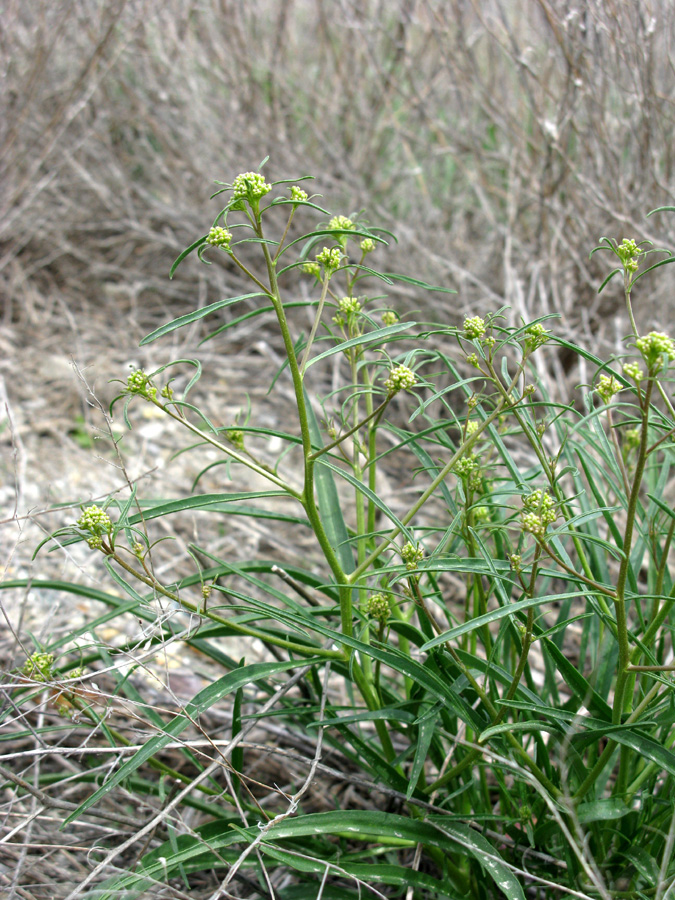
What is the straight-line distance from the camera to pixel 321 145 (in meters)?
3.37

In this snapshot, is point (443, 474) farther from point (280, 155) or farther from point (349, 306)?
point (280, 155)

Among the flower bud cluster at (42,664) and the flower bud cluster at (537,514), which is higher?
the flower bud cluster at (537,514)

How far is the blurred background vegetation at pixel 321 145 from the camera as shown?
2.66 metres

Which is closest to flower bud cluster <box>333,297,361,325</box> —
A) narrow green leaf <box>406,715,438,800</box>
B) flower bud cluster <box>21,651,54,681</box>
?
narrow green leaf <box>406,715,438,800</box>

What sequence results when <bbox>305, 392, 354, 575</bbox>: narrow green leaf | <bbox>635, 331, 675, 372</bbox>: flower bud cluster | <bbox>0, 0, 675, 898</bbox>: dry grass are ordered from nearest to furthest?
<bbox>635, 331, 675, 372</bbox>: flower bud cluster < <bbox>305, 392, 354, 575</bbox>: narrow green leaf < <bbox>0, 0, 675, 898</bbox>: dry grass

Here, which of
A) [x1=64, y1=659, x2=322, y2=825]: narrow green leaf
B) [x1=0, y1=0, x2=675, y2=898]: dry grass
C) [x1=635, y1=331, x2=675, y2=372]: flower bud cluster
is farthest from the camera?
[x1=0, y1=0, x2=675, y2=898]: dry grass

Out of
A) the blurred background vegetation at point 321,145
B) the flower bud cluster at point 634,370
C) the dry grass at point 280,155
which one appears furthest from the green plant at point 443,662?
the blurred background vegetation at point 321,145

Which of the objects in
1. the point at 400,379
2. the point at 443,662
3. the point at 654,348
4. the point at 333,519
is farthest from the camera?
the point at 333,519

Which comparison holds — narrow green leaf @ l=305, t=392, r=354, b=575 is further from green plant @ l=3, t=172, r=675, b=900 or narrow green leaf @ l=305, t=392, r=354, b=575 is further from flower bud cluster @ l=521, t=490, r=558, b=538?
flower bud cluster @ l=521, t=490, r=558, b=538

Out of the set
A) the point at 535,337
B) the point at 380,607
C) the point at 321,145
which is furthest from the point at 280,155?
the point at 380,607

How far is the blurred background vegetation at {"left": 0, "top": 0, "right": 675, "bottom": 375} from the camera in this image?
2.66m

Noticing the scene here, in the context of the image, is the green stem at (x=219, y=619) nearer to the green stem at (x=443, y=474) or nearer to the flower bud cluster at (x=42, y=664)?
the green stem at (x=443, y=474)

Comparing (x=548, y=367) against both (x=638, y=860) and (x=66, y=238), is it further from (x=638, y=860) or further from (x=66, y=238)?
(x=66, y=238)

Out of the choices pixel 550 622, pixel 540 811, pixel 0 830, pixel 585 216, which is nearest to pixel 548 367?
pixel 585 216
